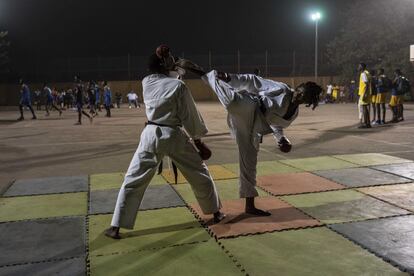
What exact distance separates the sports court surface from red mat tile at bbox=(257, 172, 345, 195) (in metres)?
0.02

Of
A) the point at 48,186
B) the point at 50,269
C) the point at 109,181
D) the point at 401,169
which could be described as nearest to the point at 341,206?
the point at 401,169

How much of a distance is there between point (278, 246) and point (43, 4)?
57655 millimetres

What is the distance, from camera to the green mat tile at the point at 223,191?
6.23 meters

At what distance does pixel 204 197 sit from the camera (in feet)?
16.2

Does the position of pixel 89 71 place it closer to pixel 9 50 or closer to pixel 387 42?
pixel 9 50

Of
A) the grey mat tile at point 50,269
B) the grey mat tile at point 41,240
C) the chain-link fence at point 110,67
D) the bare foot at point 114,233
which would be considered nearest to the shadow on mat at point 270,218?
the bare foot at point 114,233

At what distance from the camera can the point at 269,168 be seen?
8156mm

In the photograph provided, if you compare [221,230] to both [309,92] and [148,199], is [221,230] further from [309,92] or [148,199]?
[309,92]

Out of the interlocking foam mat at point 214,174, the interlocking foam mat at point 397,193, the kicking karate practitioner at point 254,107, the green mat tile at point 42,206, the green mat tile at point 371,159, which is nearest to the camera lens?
the kicking karate practitioner at point 254,107

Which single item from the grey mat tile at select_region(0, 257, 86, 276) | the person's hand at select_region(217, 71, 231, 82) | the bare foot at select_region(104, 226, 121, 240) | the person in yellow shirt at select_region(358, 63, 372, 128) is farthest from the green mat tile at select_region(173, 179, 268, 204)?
the person in yellow shirt at select_region(358, 63, 372, 128)

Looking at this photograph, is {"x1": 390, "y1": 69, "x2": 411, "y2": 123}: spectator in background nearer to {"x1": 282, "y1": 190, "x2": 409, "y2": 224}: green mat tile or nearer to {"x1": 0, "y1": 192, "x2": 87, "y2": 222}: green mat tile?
{"x1": 282, "y1": 190, "x2": 409, "y2": 224}: green mat tile

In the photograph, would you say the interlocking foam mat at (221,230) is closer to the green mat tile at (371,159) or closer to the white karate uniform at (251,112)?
the white karate uniform at (251,112)

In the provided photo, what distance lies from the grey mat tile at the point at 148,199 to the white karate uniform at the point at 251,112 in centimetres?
126

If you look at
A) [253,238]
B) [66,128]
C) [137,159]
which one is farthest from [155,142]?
[66,128]
